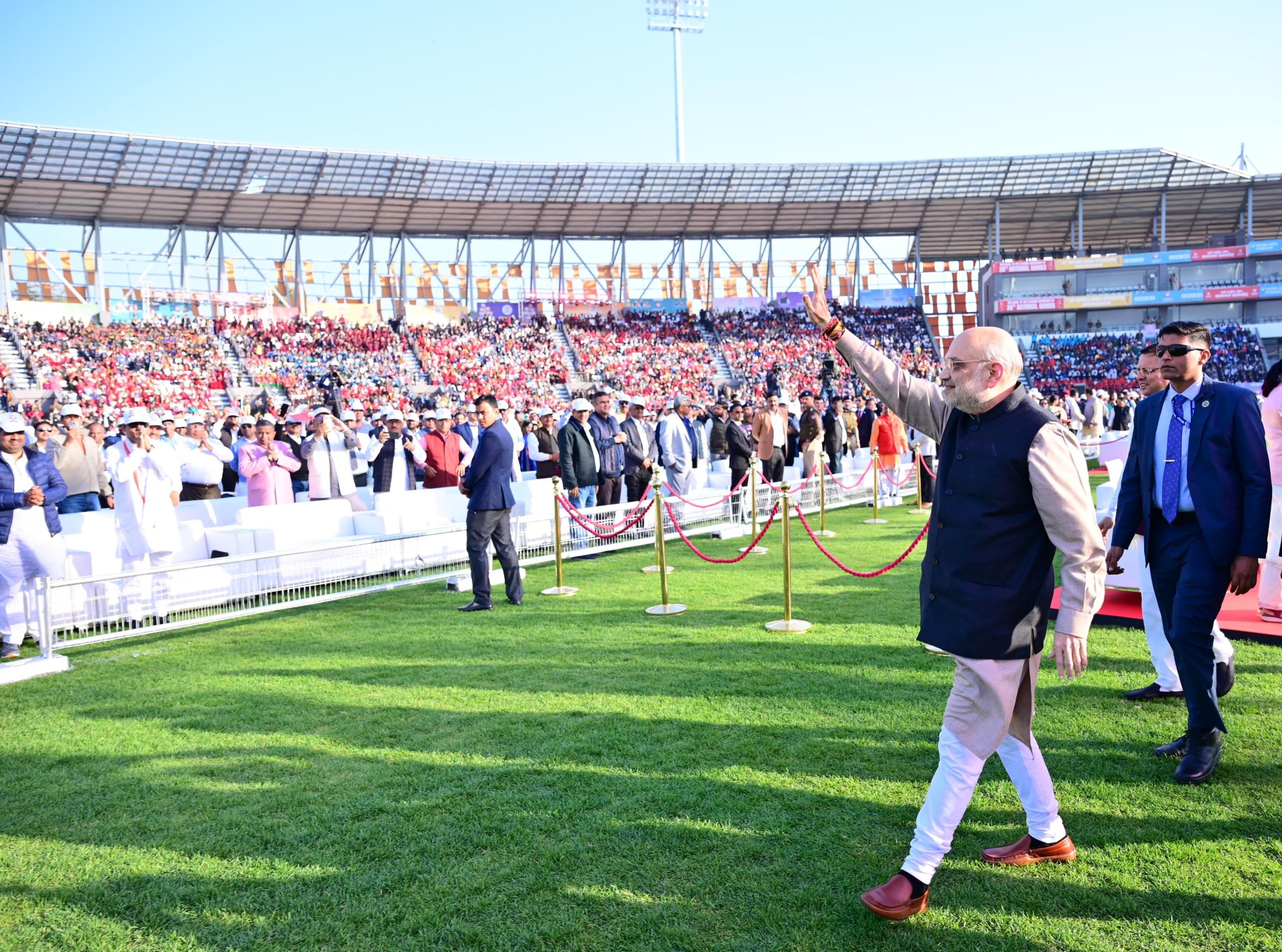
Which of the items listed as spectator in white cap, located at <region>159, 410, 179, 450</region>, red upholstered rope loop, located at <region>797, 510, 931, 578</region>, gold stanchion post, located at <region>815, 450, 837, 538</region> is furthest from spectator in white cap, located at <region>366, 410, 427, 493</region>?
red upholstered rope loop, located at <region>797, 510, 931, 578</region>

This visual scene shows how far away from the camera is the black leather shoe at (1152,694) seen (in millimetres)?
5109

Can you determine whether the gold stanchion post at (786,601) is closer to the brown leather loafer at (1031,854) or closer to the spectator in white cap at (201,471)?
the brown leather loafer at (1031,854)

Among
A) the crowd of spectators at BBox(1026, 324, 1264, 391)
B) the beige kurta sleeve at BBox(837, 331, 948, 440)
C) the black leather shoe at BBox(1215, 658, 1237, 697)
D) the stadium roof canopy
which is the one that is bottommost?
the black leather shoe at BBox(1215, 658, 1237, 697)

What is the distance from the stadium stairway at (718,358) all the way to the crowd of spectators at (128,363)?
2255cm

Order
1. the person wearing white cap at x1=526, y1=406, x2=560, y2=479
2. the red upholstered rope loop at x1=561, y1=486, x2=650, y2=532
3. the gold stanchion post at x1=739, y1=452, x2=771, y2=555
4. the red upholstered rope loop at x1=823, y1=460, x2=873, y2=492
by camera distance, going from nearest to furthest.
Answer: the red upholstered rope loop at x1=561, y1=486, x2=650, y2=532 < the gold stanchion post at x1=739, y1=452, x2=771, y2=555 < the person wearing white cap at x1=526, y1=406, x2=560, y2=479 < the red upholstered rope loop at x1=823, y1=460, x2=873, y2=492

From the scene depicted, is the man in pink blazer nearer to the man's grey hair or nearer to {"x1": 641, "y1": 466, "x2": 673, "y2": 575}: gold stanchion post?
{"x1": 641, "y1": 466, "x2": 673, "y2": 575}: gold stanchion post

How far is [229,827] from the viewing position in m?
3.97

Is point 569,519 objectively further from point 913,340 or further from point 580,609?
point 913,340

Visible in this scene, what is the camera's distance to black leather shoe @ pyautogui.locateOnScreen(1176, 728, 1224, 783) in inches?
159

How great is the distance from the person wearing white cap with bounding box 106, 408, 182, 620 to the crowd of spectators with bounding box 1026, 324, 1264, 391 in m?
43.3

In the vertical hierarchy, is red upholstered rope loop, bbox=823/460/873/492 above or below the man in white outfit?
above

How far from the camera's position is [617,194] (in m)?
47.5

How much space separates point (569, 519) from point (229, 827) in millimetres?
7614

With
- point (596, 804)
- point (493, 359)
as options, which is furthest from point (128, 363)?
point (596, 804)
